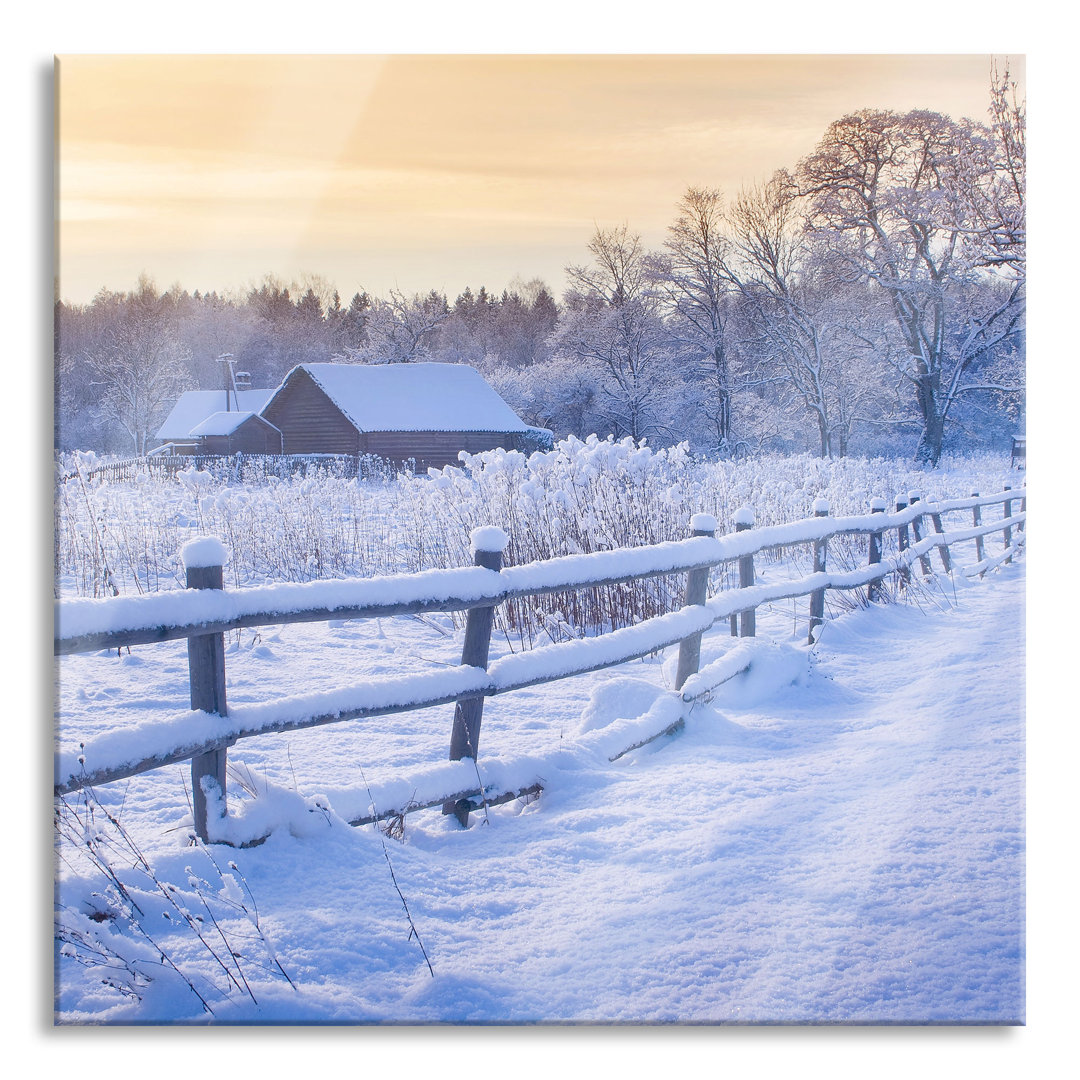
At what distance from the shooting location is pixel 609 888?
91.7 inches

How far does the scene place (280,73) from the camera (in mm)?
2852

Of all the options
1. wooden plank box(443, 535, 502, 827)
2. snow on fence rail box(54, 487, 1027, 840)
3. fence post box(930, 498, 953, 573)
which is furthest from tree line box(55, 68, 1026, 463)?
fence post box(930, 498, 953, 573)

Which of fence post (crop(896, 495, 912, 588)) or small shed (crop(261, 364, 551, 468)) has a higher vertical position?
small shed (crop(261, 364, 551, 468))

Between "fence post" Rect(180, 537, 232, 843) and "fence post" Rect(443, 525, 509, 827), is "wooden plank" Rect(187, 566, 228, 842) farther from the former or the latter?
"fence post" Rect(443, 525, 509, 827)

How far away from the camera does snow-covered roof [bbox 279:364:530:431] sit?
503 centimetres

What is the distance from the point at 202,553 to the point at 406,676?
1.10 meters

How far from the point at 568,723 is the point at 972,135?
9.58ft

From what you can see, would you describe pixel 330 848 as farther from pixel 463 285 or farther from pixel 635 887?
pixel 463 285

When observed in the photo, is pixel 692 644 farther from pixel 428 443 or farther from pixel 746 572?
pixel 428 443

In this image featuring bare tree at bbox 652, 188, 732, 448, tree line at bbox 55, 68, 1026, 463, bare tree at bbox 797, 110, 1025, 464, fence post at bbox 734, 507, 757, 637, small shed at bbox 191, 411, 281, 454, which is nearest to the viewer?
tree line at bbox 55, 68, 1026, 463

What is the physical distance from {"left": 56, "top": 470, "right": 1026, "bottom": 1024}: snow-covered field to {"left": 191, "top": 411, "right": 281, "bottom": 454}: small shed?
1.04m

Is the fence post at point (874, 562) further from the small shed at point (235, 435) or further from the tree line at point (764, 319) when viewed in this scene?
the small shed at point (235, 435)

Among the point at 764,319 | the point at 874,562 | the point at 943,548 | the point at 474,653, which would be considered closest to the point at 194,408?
the point at 474,653

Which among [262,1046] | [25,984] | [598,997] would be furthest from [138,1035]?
[598,997]
